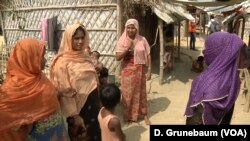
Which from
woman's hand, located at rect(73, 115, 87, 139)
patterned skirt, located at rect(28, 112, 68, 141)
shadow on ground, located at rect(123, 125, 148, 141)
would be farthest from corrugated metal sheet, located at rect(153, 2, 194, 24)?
patterned skirt, located at rect(28, 112, 68, 141)

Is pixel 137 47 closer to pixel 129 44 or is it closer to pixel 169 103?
pixel 129 44

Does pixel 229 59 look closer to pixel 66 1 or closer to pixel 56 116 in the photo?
pixel 56 116

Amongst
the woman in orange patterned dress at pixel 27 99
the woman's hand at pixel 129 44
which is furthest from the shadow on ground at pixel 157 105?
the woman in orange patterned dress at pixel 27 99

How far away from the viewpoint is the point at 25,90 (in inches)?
95.3

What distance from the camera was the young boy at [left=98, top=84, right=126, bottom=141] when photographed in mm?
2713

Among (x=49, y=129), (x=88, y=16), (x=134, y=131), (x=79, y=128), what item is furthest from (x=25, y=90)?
(x=88, y=16)

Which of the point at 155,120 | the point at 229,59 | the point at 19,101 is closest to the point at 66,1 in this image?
the point at 155,120

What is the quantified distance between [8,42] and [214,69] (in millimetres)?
9902

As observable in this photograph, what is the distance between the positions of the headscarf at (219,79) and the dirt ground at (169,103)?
2.56m

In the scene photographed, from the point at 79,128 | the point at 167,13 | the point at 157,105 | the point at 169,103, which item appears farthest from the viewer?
the point at 167,13

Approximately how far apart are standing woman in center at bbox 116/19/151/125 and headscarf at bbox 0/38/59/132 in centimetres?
223

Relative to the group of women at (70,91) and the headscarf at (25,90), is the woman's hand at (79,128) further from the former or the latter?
the headscarf at (25,90)

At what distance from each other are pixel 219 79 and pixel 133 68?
108 inches

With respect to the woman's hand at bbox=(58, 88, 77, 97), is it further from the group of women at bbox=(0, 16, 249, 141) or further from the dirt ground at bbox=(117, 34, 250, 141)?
the dirt ground at bbox=(117, 34, 250, 141)
